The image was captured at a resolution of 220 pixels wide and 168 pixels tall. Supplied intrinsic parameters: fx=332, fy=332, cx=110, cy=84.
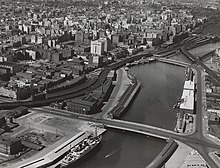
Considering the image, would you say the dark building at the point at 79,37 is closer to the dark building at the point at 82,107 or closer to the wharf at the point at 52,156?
the dark building at the point at 82,107

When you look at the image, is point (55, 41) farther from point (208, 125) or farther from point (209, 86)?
point (208, 125)

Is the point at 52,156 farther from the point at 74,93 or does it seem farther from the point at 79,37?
the point at 79,37

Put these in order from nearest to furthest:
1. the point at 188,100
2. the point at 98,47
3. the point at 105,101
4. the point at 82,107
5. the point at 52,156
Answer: the point at 52,156 < the point at 82,107 < the point at 188,100 < the point at 105,101 < the point at 98,47

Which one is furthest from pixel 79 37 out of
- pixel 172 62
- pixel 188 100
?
pixel 188 100

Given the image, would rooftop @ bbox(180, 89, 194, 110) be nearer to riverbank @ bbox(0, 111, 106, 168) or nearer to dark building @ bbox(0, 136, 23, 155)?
riverbank @ bbox(0, 111, 106, 168)

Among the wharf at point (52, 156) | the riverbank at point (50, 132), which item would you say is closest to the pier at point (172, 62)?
the riverbank at point (50, 132)

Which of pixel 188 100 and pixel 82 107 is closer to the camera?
pixel 82 107
